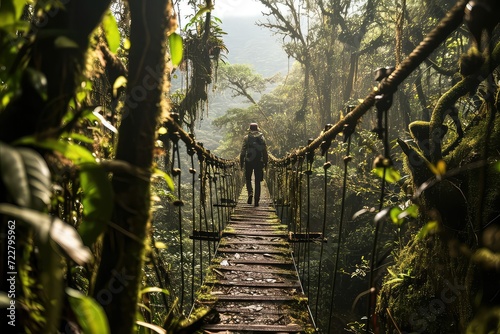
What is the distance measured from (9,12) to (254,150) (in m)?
4.45

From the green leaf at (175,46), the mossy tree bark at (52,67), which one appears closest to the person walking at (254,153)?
the green leaf at (175,46)

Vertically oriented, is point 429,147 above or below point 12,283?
above

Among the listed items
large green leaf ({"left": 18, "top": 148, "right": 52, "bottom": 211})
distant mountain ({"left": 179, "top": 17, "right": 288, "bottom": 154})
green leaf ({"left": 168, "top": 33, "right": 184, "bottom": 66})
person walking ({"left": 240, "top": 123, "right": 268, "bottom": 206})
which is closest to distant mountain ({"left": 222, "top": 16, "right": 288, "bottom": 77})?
distant mountain ({"left": 179, "top": 17, "right": 288, "bottom": 154})

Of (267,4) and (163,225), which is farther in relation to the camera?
(267,4)

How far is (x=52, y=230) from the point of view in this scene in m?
0.33

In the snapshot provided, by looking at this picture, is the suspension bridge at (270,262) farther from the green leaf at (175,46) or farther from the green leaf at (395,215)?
the green leaf at (175,46)

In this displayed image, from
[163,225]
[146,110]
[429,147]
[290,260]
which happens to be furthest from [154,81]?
[163,225]

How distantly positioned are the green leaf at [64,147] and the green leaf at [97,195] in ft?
0.05

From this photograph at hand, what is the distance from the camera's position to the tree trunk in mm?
604

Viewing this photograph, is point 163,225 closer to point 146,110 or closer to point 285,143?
point 285,143

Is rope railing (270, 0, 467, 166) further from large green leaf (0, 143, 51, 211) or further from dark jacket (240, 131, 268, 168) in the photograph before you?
dark jacket (240, 131, 268, 168)

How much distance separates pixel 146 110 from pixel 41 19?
220mm

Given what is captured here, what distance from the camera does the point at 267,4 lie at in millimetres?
12172

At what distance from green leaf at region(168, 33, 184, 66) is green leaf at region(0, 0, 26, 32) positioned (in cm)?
32
